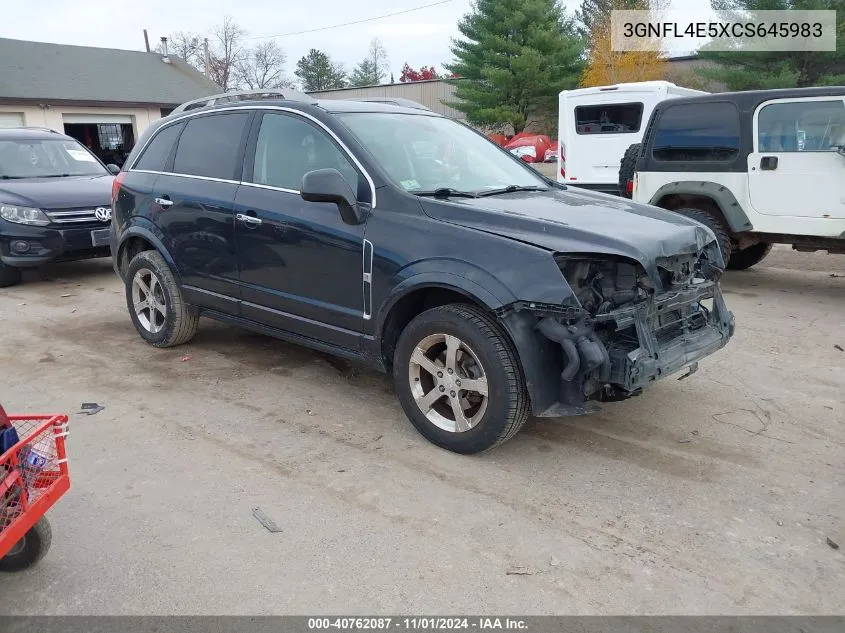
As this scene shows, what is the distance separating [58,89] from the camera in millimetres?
25031

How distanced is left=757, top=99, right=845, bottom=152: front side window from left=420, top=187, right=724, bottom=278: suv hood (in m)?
3.77

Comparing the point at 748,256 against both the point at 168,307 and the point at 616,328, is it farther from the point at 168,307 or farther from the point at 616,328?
the point at 168,307

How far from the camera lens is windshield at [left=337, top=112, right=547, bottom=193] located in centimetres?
434

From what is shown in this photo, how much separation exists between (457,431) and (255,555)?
1303mm

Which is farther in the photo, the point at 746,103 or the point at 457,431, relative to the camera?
the point at 746,103

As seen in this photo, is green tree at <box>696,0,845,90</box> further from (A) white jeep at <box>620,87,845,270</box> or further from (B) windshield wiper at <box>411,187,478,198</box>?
(B) windshield wiper at <box>411,187,478,198</box>

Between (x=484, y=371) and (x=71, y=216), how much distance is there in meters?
6.52

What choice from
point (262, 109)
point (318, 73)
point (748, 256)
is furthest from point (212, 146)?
point (318, 73)

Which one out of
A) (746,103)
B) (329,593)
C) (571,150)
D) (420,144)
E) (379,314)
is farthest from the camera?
(571,150)

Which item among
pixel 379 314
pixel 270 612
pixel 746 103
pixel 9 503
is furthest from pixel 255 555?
pixel 746 103

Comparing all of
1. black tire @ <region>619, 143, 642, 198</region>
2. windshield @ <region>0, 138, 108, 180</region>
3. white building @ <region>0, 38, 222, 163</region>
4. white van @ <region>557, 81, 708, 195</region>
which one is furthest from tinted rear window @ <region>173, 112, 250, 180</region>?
white building @ <region>0, 38, 222, 163</region>

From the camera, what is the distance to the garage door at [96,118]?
83.0 feet

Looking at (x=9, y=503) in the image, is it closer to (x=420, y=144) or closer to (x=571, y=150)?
(x=420, y=144)

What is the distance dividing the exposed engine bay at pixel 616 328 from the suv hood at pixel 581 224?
0.06 meters
